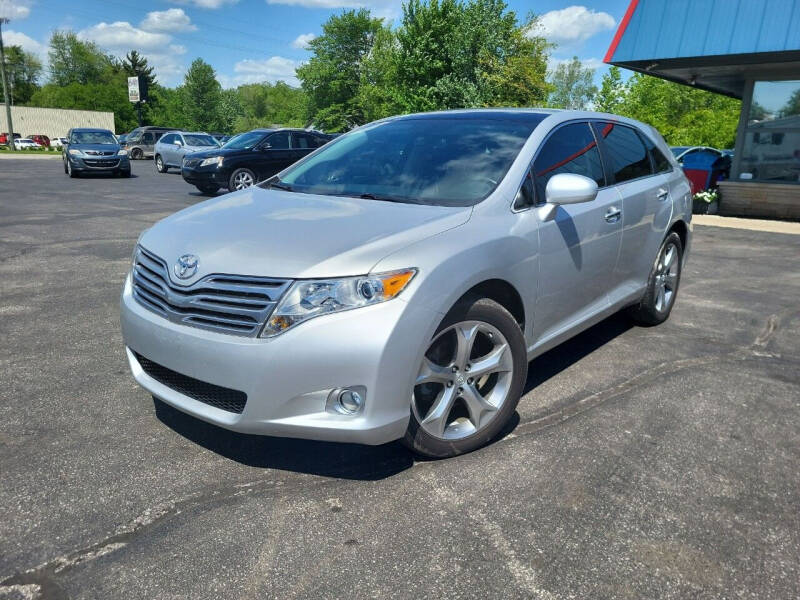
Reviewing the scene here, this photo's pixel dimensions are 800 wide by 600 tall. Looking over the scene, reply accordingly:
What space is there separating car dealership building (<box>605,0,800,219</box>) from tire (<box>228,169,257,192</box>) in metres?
8.45

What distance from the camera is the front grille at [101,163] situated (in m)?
20.1

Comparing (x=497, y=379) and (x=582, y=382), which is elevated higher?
(x=497, y=379)

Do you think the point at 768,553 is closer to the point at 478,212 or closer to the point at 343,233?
the point at 478,212

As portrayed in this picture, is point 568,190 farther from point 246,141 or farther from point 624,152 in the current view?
point 246,141

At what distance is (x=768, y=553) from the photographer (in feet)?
7.78

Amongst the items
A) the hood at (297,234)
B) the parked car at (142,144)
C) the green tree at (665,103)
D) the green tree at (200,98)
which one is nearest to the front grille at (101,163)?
the parked car at (142,144)

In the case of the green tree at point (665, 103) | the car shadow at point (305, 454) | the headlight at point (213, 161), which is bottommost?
the car shadow at point (305, 454)

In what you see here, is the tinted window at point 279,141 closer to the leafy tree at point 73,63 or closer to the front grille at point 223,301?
the front grille at point 223,301

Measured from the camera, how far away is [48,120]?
71.5 meters

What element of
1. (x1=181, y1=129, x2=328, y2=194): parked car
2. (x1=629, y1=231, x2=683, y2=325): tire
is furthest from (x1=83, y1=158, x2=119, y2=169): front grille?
(x1=629, y1=231, x2=683, y2=325): tire

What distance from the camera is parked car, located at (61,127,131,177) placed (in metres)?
20.1

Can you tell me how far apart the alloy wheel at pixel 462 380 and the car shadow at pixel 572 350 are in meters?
0.77

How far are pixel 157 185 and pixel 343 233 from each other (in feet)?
58.5

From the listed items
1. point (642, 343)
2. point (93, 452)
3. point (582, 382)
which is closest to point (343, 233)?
point (93, 452)
